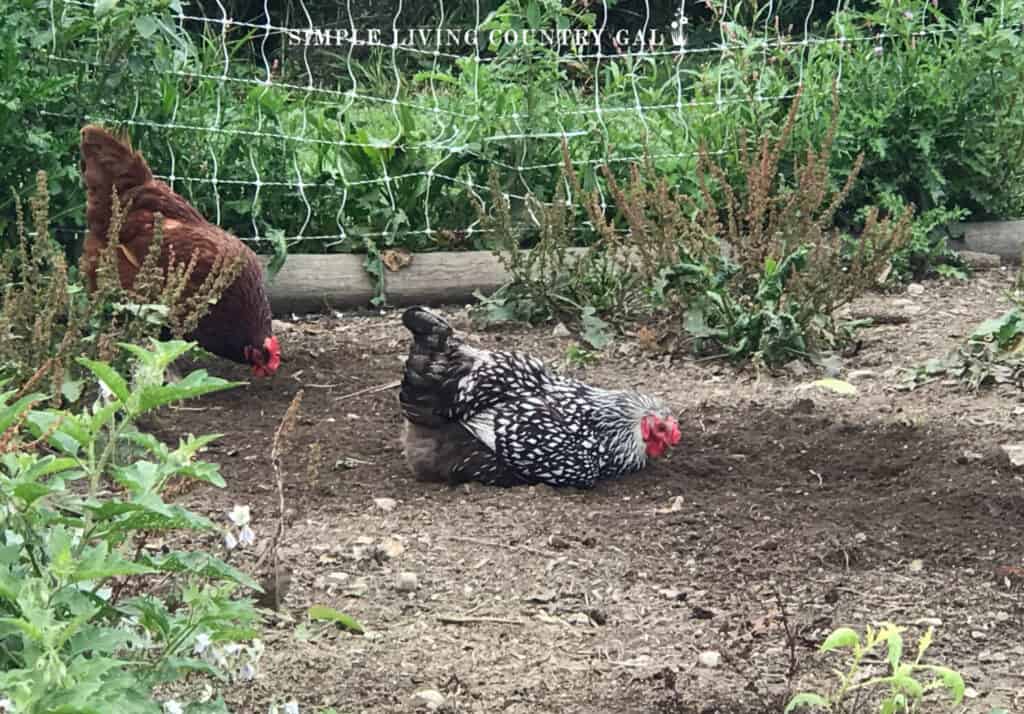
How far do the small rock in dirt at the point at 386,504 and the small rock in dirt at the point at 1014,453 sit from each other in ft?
6.43

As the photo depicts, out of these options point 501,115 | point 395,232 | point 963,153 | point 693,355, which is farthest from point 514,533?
point 963,153

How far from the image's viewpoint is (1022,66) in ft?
24.7

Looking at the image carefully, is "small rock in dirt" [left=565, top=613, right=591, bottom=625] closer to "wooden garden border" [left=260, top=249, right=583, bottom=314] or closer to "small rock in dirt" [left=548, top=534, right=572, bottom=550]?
"small rock in dirt" [left=548, top=534, right=572, bottom=550]

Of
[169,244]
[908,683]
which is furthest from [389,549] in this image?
[169,244]

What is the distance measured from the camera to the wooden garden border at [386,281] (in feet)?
22.0

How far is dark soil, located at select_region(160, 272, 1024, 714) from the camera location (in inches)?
125

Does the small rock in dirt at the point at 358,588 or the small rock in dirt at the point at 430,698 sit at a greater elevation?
the small rock in dirt at the point at 430,698

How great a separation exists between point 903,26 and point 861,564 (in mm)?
4708

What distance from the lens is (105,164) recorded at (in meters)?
5.30

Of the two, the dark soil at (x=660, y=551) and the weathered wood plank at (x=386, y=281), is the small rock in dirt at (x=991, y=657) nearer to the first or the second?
the dark soil at (x=660, y=551)

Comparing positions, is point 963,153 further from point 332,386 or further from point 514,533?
point 514,533

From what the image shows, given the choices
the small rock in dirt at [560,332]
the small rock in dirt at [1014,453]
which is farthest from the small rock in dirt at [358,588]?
the small rock in dirt at [560,332]

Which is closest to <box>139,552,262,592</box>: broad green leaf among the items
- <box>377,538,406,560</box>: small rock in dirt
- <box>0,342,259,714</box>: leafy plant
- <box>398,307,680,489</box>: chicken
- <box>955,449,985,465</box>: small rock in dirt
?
<box>0,342,259,714</box>: leafy plant

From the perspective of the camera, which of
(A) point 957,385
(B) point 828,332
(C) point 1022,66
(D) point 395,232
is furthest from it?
(C) point 1022,66
